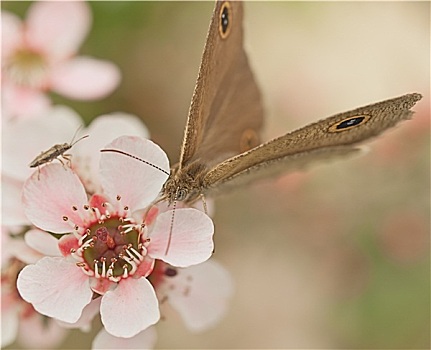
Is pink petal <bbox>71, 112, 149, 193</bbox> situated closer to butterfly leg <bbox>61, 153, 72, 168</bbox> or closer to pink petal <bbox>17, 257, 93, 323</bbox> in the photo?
butterfly leg <bbox>61, 153, 72, 168</bbox>

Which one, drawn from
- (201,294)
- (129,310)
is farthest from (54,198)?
(201,294)

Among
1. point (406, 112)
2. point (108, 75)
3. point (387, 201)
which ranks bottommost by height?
point (387, 201)

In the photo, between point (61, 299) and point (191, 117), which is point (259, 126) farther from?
point (61, 299)

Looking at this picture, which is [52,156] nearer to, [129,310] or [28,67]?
[129,310]

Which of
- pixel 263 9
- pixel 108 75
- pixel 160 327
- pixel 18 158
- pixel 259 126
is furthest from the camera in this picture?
pixel 263 9

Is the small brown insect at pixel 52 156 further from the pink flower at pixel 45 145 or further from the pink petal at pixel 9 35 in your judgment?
the pink petal at pixel 9 35

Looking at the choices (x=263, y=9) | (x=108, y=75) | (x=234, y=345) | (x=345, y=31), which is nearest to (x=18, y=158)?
(x=108, y=75)
